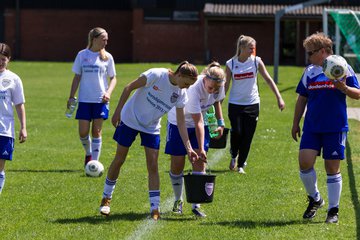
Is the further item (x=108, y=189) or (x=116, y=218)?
(x=108, y=189)

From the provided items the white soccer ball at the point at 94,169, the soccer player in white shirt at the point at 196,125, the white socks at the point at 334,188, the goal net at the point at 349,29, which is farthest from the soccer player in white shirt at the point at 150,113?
the goal net at the point at 349,29

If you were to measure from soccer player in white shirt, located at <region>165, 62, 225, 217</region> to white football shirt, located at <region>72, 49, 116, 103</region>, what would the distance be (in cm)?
292

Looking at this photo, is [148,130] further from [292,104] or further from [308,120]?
[292,104]

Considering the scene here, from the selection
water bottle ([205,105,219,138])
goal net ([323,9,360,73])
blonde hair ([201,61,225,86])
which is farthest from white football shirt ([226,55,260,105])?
goal net ([323,9,360,73])

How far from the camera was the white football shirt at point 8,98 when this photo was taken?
8.74 m

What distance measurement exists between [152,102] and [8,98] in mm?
1530

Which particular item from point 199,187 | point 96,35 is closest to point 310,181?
point 199,187

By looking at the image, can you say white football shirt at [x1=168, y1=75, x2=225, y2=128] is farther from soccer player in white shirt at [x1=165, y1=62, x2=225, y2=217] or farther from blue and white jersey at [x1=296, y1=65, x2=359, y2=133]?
blue and white jersey at [x1=296, y1=65, x2=359, y2=133]

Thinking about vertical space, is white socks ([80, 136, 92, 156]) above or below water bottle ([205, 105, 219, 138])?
below

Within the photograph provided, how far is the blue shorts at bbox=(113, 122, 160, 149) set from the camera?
28.8ft

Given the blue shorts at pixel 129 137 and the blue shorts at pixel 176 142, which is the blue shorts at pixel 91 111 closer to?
the blue shorts at pixel 176 142

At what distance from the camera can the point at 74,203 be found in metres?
9.70

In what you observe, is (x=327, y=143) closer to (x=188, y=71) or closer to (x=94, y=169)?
(x=188, y=71)

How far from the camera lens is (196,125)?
8.83 metres
